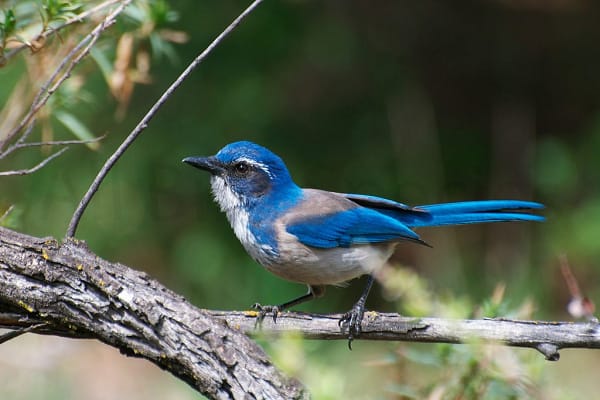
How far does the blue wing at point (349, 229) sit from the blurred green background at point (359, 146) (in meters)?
2.48

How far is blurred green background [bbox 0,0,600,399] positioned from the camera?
7.87 meters

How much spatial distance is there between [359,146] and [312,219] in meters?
4.38

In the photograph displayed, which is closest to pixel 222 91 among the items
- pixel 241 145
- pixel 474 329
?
pixel 241 145

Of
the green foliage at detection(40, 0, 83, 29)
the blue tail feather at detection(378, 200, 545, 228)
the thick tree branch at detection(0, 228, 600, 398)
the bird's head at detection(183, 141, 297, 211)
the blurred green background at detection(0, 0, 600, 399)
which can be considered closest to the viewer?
the thick tree branch at detection(0, 228, 600, 398)

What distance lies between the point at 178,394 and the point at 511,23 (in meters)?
5.24

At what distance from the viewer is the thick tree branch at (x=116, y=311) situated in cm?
292

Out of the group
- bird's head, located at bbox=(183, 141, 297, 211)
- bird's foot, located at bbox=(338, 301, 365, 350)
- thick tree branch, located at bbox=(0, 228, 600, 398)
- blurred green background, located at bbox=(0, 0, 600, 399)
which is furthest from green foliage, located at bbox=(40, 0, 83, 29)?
blurred green background, located at bbox=(0, 0, 600, 399)

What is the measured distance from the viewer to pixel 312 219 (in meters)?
4.54

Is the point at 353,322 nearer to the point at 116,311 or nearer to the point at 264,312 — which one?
the point at 264,312

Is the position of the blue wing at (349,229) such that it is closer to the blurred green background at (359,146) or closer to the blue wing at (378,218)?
the blue wing at (378,218)

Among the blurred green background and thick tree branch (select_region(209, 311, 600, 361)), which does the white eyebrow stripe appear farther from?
the blurred green background

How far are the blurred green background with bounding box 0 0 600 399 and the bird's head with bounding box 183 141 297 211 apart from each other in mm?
2489

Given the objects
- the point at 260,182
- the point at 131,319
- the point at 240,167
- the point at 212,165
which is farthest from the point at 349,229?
the point at 131,319

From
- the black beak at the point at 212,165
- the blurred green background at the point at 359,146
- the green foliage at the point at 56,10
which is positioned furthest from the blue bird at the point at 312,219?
the blurred green background at the point at 359,146
